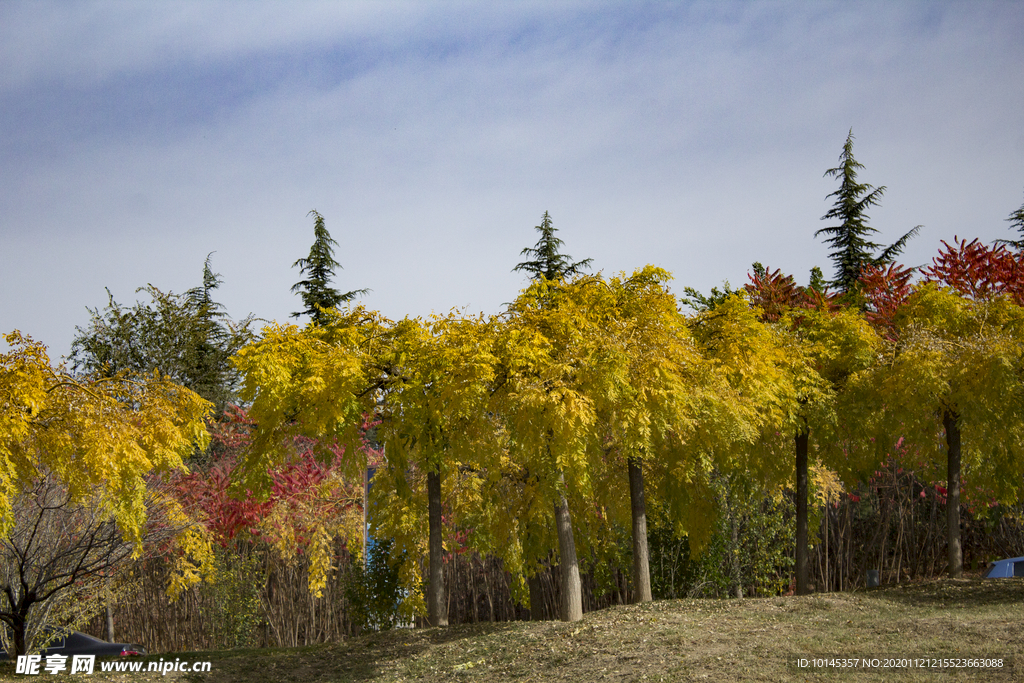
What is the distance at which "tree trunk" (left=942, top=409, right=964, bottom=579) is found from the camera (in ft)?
46.2

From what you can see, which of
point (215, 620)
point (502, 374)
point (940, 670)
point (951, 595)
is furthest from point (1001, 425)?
point (215, 620)

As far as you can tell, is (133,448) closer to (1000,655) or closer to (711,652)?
(711,652)

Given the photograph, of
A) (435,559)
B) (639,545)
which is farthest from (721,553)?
(435,559)

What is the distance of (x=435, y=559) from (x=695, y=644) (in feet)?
14.9

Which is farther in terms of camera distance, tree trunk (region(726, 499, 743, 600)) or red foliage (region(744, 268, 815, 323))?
red foliage (region(744, 268, 815, 323))

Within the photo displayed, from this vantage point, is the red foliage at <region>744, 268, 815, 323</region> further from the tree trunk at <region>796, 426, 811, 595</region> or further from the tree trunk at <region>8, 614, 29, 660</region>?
the tree trunk at <region>8, 614, 29, 660</region>

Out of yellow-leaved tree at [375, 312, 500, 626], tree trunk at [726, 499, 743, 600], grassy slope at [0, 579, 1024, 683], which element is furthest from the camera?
tree trunk at [726, 499, 743, 600]

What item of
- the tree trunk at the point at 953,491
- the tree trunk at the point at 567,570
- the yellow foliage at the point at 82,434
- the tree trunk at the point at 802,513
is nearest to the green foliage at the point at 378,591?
the tree trunk at the point at 567,570

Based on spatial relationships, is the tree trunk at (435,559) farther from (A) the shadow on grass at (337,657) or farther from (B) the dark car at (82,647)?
(B) the dark car at (82,647)

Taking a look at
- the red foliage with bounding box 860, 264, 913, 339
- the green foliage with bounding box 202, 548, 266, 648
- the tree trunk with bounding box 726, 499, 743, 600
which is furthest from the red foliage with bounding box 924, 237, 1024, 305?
the green foliage with bounding box 202, 548, 266, 648

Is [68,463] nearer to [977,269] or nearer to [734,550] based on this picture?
[734,550]

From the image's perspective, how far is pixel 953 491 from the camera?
1402 centimetres

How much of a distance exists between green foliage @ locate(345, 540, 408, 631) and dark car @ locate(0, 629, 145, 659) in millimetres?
4174

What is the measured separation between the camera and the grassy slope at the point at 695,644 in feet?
28.7
